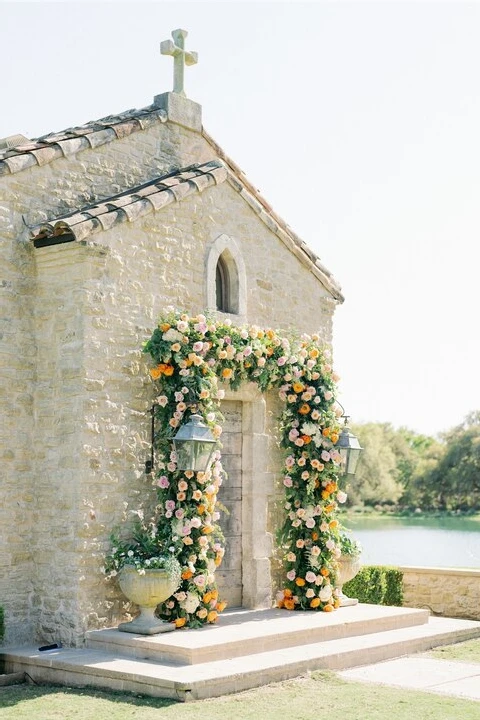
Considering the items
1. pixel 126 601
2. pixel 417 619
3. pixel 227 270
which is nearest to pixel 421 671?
pixel 417 619

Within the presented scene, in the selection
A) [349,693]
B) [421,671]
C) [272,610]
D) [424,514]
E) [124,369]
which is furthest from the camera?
[424,514]

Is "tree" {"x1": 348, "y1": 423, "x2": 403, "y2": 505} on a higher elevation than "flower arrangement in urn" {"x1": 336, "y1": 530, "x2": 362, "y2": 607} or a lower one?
higher

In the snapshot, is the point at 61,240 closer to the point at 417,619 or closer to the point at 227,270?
the point at 227,270

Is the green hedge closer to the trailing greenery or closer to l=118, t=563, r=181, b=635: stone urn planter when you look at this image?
the trailing greenery

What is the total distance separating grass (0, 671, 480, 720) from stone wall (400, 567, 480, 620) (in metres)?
4.84

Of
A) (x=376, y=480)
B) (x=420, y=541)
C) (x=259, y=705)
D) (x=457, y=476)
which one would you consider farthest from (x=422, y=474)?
(x=259, y=705)

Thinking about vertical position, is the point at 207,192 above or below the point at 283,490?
above

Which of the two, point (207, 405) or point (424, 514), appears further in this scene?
point (424, 514)

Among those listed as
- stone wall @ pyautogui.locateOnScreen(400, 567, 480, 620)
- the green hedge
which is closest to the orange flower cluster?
the green hedge

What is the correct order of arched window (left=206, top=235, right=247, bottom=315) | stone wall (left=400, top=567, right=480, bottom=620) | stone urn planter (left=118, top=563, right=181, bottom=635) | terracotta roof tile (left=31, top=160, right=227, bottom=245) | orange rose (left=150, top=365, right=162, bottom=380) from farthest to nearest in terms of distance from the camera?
1. stone wall (left=400, top=567, right=480, bottom=620)
2. arched window (left=206, top=235, right=247, bottom=315)
3. orange rose (left=150, top=365, right=162, bottom=380)
4. terracotta roof tile (left=31, top=160, right=227, bottom=245)
5. stone urn planter (left=118, top=563, right=181, bottom=635)

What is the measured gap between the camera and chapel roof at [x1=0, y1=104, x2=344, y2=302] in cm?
966

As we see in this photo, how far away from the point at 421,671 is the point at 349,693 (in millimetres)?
1326

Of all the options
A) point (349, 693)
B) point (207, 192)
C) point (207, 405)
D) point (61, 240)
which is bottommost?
point (349, 693)

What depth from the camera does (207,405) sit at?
1005cm
